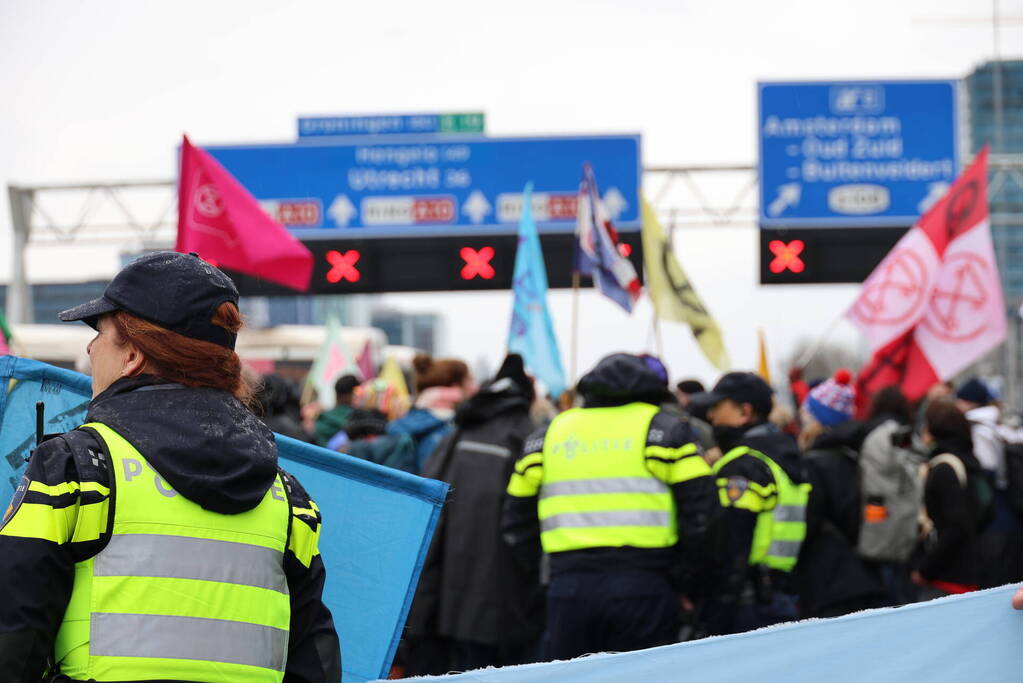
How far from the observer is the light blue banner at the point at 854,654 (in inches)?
116

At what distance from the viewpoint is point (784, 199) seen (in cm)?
1642

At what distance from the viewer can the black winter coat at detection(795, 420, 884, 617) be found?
6.75 metres

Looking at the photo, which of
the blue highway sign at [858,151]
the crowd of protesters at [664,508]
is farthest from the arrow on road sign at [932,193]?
the crowd of protesters at [664,508]

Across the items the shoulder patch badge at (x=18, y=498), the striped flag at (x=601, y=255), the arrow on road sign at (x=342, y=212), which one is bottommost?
the shoulder patch badge at (x=18, y=498)

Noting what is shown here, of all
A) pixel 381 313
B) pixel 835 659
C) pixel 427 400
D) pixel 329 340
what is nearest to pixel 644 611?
pixel 835 659

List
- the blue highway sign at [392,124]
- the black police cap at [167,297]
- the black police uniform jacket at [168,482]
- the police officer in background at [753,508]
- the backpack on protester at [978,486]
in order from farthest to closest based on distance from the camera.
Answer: the blue highway sign at [392,124], the backpack on protester at [978,486], the police officer in background at [753,508], the black police cap at [167,297], the black police uniform jacket at [168,482]

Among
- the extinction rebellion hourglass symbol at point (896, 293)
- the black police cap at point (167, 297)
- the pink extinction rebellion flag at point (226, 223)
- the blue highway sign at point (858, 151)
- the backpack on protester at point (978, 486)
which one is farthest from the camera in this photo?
the blue highway sign at point (858, 151)

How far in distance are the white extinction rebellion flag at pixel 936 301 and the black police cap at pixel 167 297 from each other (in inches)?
283

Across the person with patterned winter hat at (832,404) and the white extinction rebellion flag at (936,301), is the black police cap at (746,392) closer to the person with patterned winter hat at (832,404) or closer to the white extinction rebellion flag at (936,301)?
the person with patterned winter hat at (832,404)

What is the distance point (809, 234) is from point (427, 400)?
940 cm

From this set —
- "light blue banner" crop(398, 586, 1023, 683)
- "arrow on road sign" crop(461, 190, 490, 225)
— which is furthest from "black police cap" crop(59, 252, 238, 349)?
"arrow on road sign" crop(461, 190, 490, 225)

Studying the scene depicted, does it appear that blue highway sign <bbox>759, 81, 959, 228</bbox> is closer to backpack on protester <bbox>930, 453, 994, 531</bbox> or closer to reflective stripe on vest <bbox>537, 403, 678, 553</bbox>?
backpack on protester <bbox>930, 453, 994, 531</bbox>

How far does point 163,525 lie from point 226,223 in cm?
499

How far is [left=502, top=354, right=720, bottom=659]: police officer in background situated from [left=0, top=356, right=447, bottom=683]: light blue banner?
2358 millimetres
